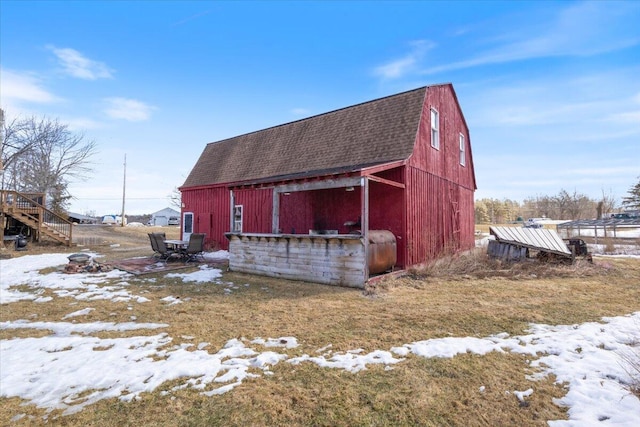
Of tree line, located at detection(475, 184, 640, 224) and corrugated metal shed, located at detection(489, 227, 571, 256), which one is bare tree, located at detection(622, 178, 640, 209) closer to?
Result: tree line, located at detection(475, 184, 640, 224)

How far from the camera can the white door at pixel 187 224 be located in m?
17.8

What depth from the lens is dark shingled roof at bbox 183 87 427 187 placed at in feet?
35.3

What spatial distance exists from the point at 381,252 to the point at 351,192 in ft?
10.9

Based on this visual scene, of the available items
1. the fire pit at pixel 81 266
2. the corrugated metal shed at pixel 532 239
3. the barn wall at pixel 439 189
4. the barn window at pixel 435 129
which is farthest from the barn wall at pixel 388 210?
the fire pit at pixel 81 266

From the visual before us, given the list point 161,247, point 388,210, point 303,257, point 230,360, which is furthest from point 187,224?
point 230,360

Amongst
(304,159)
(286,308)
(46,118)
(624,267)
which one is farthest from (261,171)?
(46,118)

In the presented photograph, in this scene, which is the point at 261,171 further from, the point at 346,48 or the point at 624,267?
the point at 624,267

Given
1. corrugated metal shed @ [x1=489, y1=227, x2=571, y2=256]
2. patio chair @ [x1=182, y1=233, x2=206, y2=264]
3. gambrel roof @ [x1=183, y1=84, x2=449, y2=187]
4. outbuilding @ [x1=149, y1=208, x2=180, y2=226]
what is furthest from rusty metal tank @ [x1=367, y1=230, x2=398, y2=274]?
outbuilding @ [x1=149, y1=208, x2=180, y2=226]

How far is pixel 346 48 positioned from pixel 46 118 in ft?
87.7

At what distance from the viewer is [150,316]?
554 centimetres

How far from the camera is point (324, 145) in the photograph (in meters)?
12.9

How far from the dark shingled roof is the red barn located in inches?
2.1

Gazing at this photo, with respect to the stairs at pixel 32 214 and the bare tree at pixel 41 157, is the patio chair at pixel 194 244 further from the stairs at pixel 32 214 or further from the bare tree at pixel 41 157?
the bare tree at pixel 41 157

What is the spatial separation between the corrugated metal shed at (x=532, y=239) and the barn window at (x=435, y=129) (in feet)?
12.1
